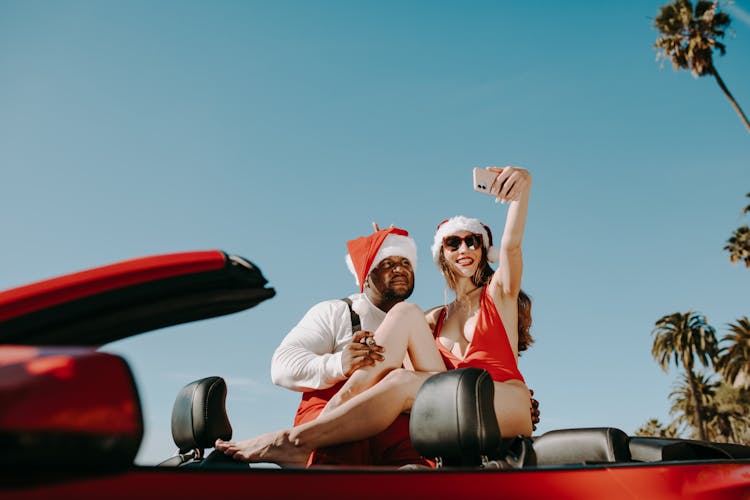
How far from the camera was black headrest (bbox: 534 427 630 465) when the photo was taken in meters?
2.44

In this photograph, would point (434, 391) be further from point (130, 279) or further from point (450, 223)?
point (450, 223)

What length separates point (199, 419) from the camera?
8.83ft

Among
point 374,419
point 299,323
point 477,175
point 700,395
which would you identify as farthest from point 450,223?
point 700,395

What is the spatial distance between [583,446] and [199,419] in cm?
148

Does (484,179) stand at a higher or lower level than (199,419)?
higher

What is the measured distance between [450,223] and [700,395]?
46.3 m

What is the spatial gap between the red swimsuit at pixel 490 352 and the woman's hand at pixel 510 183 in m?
0.65

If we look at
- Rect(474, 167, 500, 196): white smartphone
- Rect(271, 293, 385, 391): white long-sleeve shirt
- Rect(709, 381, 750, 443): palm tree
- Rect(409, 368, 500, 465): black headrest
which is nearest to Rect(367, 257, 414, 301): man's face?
Rect(271, 293, 385, 391): white long-sleeve shirt

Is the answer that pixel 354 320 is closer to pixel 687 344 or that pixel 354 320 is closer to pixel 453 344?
pixel 453 344

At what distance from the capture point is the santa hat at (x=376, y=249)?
4.01 m

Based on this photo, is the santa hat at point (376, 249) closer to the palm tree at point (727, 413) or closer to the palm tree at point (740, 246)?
the palm tree at point (740, 246)

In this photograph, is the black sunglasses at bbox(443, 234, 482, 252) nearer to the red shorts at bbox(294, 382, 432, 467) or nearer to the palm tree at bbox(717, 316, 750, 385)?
the red shorts at bbox(294, 382, 432, 467)

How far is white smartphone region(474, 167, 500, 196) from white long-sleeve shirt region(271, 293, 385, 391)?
3.02 ft

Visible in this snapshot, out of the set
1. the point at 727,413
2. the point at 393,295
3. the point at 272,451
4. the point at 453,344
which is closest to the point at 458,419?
the point at 272,451
